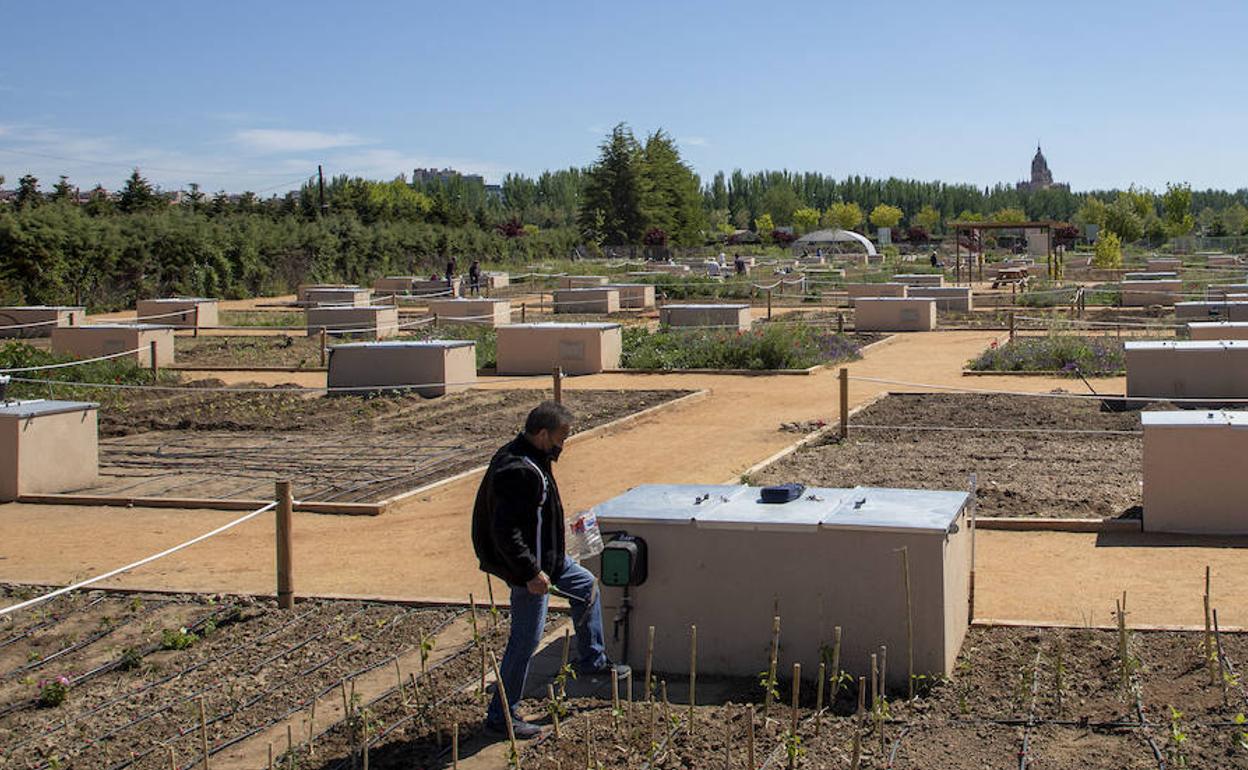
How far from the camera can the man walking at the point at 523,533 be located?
271 inches

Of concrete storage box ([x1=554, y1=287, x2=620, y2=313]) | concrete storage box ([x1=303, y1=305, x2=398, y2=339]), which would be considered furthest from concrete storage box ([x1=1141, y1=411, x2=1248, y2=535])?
concrete storage box ([x1=554, y1=287, x2=620, y2=313])

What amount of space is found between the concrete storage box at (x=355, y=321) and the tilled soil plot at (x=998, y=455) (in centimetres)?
1540

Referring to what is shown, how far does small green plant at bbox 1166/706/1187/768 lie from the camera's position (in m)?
6.14

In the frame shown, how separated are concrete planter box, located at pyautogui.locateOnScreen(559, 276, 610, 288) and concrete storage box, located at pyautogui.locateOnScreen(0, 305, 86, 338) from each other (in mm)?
20571

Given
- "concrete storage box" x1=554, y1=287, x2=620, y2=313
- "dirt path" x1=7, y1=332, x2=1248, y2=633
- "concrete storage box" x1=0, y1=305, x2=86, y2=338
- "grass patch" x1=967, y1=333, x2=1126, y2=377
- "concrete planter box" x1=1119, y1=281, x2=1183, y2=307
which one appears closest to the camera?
"dirt path" x1=7, y1=332, x2=1248, y2=633

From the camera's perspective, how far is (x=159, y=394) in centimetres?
2248

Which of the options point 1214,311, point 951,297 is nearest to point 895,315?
point 951,297

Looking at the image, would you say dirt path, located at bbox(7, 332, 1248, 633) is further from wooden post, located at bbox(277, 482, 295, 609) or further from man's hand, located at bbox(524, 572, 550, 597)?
Answer: man's hand, located at bbox(524, 572, 550, 597)

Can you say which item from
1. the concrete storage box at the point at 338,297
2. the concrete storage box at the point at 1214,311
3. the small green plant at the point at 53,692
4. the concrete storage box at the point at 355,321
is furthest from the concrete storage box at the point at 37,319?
the small green plant at the point at 53,692

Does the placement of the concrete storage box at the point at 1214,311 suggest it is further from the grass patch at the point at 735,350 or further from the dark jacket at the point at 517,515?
the dark jacket at the point at 517,515

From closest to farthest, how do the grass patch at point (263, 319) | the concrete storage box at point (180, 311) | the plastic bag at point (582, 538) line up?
the plastic bag at point (582, 538)
the concrete storage box at point (180, 311)
the grass patch at point (263, 319)

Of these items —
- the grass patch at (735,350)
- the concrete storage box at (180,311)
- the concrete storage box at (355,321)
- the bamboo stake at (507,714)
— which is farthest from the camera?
the concrete storage box at (180,311)

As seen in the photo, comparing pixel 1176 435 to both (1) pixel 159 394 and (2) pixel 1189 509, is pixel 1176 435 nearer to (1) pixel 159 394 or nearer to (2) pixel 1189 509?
(2) pixel 1189 509

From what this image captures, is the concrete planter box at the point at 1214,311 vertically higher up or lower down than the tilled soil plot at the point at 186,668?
higher up
